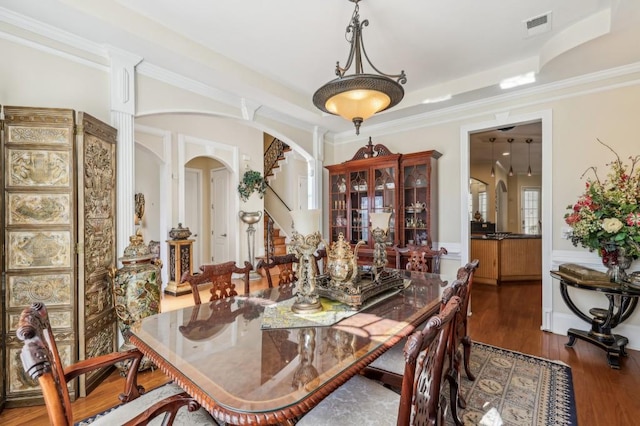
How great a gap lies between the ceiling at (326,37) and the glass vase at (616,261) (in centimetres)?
175

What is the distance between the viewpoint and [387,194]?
13.8ft

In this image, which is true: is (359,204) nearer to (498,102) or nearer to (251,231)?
(498,102)

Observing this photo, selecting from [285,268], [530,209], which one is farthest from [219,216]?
[530,209]

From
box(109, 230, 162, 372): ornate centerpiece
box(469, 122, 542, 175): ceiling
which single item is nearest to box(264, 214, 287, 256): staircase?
box(109, 230, 162, 372): ornate centerpiece

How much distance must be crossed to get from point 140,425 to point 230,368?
0.99 feet

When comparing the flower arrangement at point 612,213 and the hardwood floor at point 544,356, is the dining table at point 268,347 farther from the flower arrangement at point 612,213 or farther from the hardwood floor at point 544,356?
the flower arrangement at point 612,213

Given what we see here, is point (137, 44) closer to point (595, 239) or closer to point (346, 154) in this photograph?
point (346, 154)

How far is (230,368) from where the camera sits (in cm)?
111

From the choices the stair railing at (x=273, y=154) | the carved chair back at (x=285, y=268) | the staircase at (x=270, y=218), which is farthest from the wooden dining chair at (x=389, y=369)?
the stair railing at (x=273, y=154)

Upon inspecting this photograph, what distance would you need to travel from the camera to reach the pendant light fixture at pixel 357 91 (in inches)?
75.3

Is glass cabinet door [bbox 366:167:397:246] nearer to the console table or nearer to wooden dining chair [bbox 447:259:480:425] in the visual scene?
the console table

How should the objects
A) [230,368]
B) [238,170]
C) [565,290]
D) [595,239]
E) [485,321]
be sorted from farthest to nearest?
[238,170] → [485,321] → [565,290] → [595,239] → [230,368]

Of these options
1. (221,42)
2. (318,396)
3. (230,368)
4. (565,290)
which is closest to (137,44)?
(221,42)

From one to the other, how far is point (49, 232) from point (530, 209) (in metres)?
10.3
